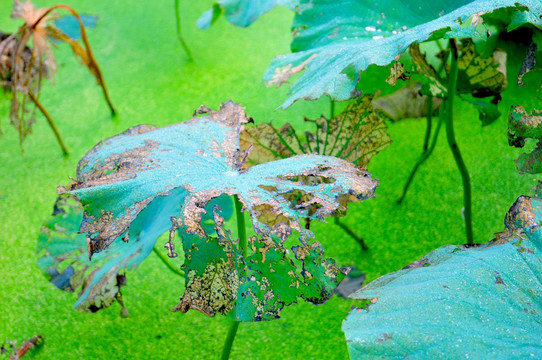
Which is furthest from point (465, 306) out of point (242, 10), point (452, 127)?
point (242, 10)

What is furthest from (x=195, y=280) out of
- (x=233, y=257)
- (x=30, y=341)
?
(x=30, y=341)

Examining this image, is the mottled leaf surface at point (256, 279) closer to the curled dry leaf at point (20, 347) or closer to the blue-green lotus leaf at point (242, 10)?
the curled dry leaf at point (20, 347)

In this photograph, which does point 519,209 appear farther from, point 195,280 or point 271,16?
point 271,16

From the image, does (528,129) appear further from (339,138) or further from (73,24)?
(73,24)

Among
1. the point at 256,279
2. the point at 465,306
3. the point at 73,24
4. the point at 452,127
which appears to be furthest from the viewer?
the point at 73,24

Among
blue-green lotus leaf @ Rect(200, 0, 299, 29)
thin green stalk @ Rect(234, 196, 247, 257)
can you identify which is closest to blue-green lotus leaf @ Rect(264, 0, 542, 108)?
thin green stalk @ Rect(234, 196, 247, 257)

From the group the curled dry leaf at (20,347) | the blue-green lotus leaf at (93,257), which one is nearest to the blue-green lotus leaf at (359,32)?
the blue-green lotus leaf at (93,257)

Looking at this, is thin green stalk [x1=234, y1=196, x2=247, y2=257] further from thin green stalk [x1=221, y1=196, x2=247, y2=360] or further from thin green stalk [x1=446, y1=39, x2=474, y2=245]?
thin green stalk [x1=446, y1=39, x2=474, y2=245]
